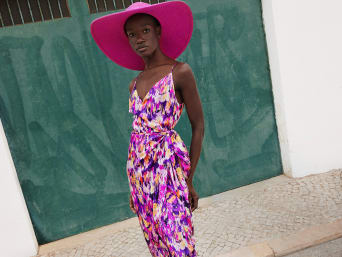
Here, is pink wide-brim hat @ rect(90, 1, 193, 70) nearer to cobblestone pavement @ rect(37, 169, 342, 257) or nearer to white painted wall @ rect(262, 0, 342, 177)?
cobblestone pavement @ rect(37, 169, 342, 257)

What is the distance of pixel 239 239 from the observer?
3045mm

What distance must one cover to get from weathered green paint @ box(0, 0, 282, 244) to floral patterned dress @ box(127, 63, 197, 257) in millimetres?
1801

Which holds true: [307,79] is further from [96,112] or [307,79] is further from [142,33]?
[142,33]

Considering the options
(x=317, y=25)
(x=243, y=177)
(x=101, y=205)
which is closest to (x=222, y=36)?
(x=317, y=25)

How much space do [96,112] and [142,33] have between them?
77.0 inches

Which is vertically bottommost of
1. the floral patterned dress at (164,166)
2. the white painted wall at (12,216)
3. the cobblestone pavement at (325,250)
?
the cobblestone pavement at (325,250)

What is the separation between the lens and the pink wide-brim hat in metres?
1.77

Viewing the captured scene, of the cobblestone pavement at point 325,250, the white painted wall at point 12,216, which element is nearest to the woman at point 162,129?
the cobblestone pavement at point 325,250

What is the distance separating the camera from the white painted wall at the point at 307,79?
148 inches

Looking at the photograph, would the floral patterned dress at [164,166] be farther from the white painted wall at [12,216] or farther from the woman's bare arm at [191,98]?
the white painted wall at [12,216]

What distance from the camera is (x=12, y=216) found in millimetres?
3299

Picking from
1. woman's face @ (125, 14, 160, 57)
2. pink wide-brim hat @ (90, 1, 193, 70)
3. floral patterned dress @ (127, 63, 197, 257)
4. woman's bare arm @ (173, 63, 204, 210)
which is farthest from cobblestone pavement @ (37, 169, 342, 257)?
woman's face @ (125, 14, 160, 57)

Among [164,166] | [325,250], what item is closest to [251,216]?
[325,250]

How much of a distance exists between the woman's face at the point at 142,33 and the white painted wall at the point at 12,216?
2144mm
